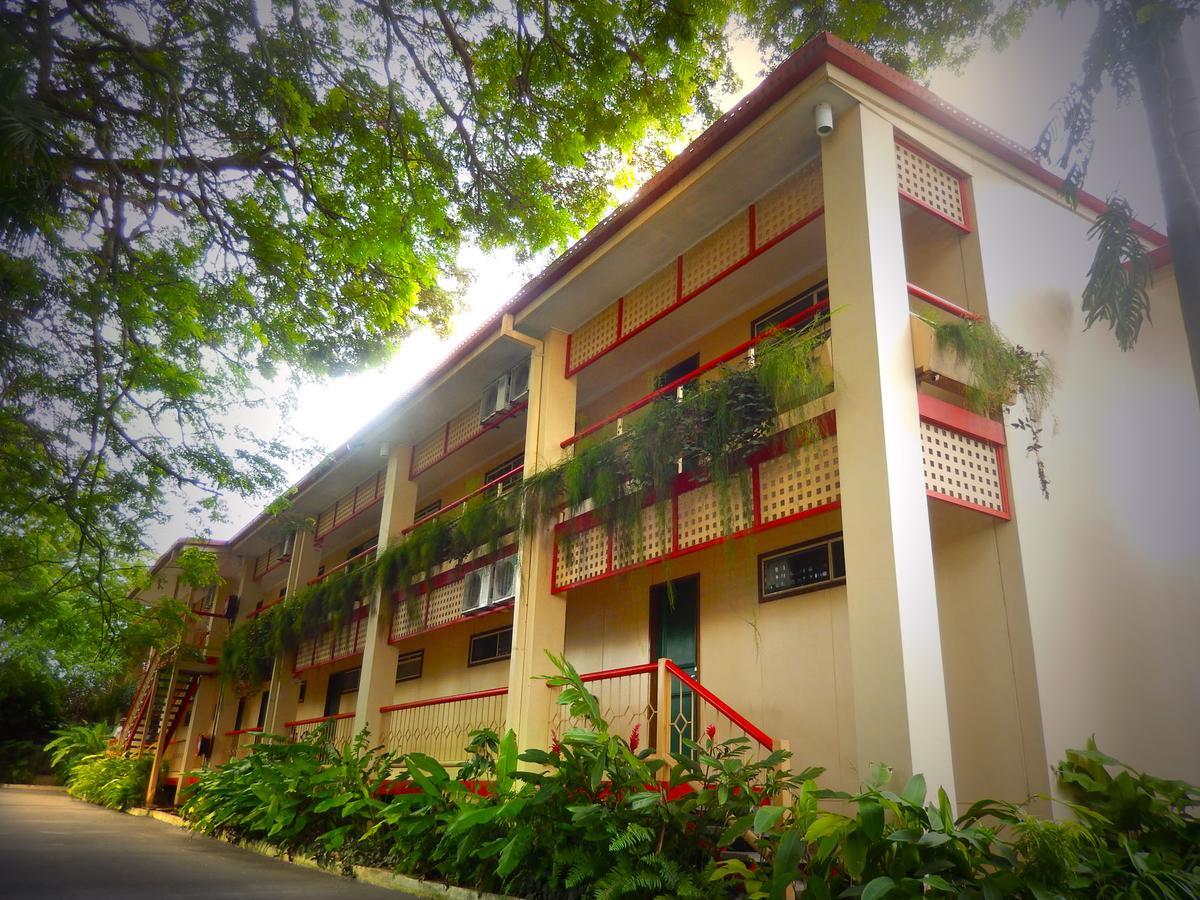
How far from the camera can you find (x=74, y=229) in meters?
7.92

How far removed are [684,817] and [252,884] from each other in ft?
14.9

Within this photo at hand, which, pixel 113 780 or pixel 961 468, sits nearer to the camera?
pixel 961 468

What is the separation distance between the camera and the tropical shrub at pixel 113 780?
20.3 meters

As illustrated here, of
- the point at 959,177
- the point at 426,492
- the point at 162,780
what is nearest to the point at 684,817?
the point at 959,177

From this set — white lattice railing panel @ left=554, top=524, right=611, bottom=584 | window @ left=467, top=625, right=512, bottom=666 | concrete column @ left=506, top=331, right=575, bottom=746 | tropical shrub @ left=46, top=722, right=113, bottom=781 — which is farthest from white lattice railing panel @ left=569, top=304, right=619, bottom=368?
tropical shrub @ left=46, top=722, right=113, bottom=781

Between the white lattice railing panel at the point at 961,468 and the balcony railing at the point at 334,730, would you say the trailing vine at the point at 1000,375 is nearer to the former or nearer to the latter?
the white lattice railing panel at the point at 961,468

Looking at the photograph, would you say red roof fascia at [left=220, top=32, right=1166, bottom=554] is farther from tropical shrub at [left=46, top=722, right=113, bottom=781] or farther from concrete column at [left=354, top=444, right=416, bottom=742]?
tropical shrub at [left=46, top=722, right=113, bottom=781]

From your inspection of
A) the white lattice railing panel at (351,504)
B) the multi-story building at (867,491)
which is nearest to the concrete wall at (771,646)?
the multi-story building at (867,491)

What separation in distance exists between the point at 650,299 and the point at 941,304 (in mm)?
3855

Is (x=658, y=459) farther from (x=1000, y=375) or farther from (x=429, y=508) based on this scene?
(x=429, y=508)

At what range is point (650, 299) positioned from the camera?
10742 millimetres

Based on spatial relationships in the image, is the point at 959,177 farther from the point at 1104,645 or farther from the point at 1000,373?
the point at 1104,645

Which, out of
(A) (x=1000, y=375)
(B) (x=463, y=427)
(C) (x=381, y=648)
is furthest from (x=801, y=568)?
(C) (x=381, y=648)

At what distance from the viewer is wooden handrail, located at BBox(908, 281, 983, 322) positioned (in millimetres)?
7617
